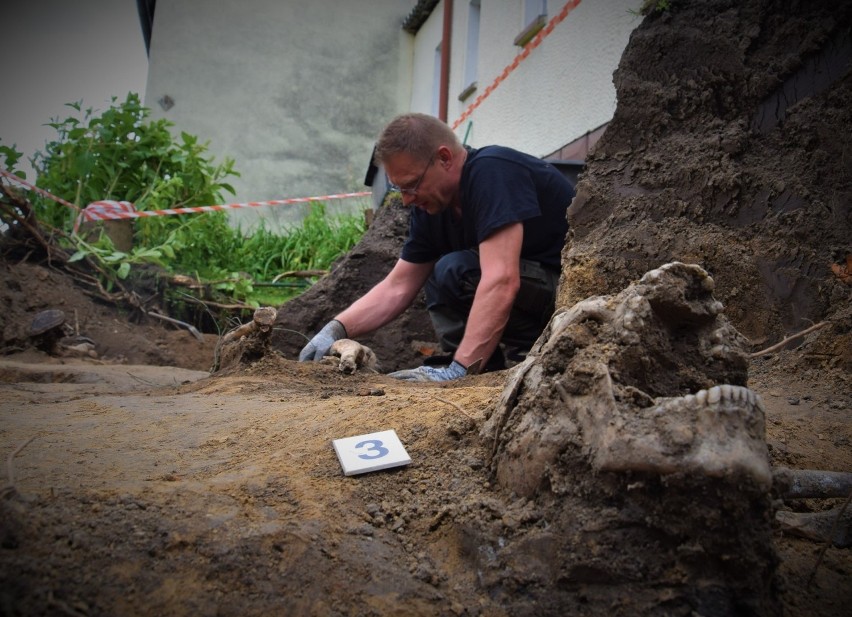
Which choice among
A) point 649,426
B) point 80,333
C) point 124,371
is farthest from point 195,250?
point 649,426

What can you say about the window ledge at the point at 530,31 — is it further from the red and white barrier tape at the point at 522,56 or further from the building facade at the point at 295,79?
the building facade at the point at 295,79

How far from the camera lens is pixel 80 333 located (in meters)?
4.63

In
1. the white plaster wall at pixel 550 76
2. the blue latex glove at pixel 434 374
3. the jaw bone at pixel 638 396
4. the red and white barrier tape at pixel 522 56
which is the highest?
the red and white barrier tape at pixel 522 56

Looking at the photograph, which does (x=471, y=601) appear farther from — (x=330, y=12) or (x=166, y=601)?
(x=330, y=12)

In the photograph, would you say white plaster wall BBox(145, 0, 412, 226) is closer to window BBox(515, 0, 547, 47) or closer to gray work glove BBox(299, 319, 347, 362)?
window BBox(515, 0, 547, 47)

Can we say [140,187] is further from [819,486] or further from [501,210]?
[819,486]

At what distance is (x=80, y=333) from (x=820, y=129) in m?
4.85

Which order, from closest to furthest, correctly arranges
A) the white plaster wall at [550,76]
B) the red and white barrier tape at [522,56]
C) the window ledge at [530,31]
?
the white plaster wall at [550,76], the red and white barrier tape at [522,56], the window ledge at [530,31]

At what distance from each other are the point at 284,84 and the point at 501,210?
858 centimetres

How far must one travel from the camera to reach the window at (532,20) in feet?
17.2

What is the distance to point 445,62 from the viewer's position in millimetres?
8133

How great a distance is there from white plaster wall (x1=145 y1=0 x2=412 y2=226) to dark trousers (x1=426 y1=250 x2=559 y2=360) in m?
6.28

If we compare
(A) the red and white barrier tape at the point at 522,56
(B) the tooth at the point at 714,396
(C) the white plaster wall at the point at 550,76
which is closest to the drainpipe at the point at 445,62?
(C) the white plaster wall at the point at 550,76

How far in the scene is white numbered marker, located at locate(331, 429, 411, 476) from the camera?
4.47 feet
